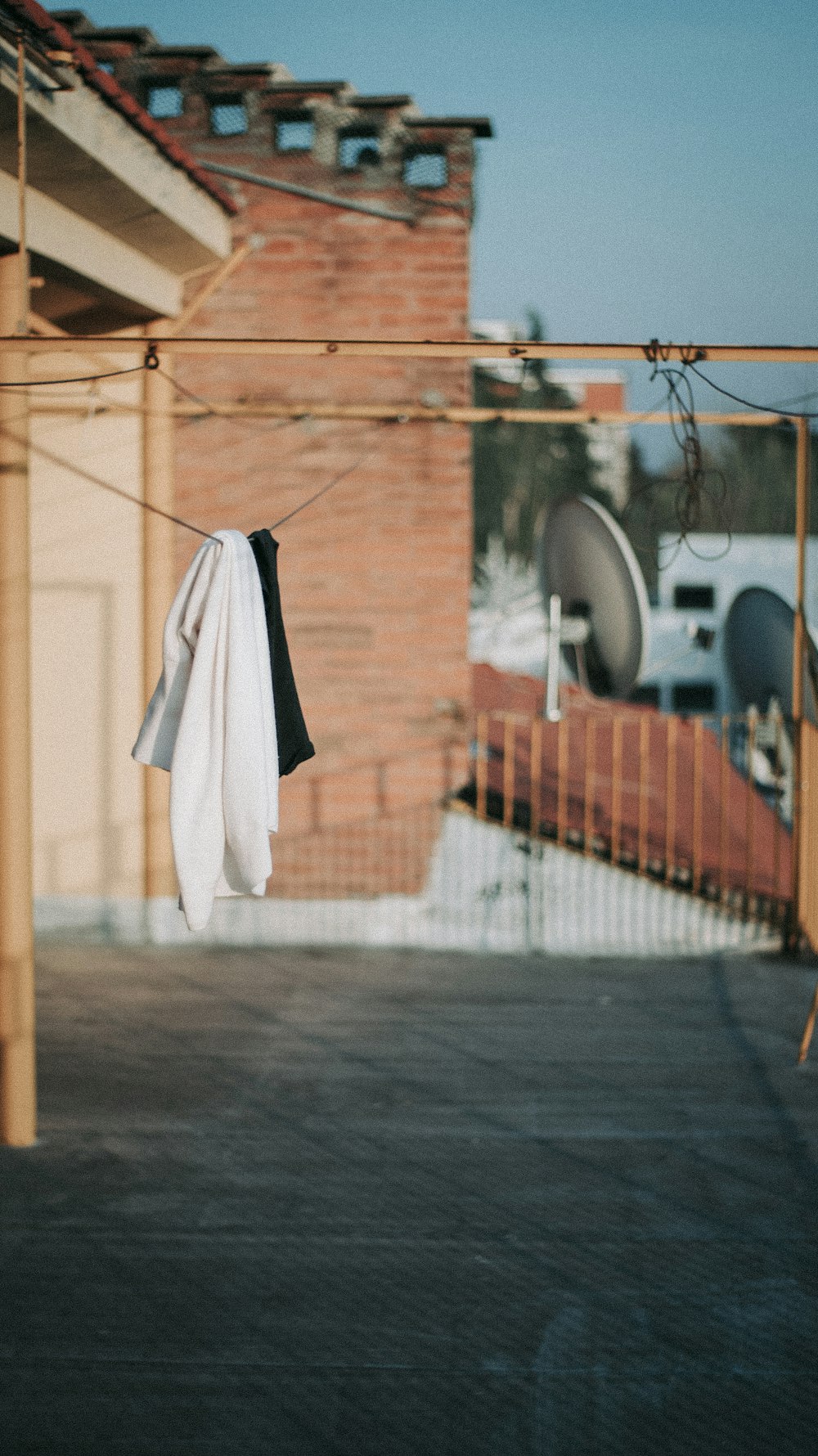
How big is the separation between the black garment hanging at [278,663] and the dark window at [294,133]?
502 centimetres

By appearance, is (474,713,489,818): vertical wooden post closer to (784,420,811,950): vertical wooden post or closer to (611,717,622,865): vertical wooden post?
(611,717,622,865): vertical wooden post

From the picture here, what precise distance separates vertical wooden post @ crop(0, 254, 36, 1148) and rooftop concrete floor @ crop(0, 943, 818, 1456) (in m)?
0.28

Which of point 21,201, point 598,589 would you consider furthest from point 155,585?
point 21,201

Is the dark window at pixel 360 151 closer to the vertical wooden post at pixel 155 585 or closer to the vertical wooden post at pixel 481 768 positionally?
the vertical wooden post at pixel 155 585

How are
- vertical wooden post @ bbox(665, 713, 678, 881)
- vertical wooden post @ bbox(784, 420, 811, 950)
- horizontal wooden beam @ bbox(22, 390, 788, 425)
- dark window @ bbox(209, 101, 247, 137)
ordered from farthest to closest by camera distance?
dark window @ bbox(209, 101, 247, 137) < vertical wooden post @ bbox(665, 713, 678, 881) < vertical wooden post @ bbox(784, 420, 811, 950) < horizontal wooden beam @ bbox(22, 390, 788, 425)

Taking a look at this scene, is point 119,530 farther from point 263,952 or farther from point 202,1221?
point 202,1221

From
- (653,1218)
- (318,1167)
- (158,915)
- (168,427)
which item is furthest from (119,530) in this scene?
(653,1218)

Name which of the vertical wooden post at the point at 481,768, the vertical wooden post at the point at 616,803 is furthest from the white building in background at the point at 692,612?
the vertical wooden post at the point at 481,768

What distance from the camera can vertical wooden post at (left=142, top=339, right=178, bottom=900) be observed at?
828 centimetres

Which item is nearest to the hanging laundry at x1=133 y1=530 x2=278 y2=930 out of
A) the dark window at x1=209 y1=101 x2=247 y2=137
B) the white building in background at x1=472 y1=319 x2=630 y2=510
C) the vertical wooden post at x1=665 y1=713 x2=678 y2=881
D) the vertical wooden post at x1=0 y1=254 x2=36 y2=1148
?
the vertical wooden post at x1=0 y1=254 x2=36 y2=1148

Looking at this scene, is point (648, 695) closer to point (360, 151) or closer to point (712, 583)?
point (712, 583)

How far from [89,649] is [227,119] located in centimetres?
347

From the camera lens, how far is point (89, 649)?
8367mm

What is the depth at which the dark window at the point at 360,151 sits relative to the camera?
27.2ft
